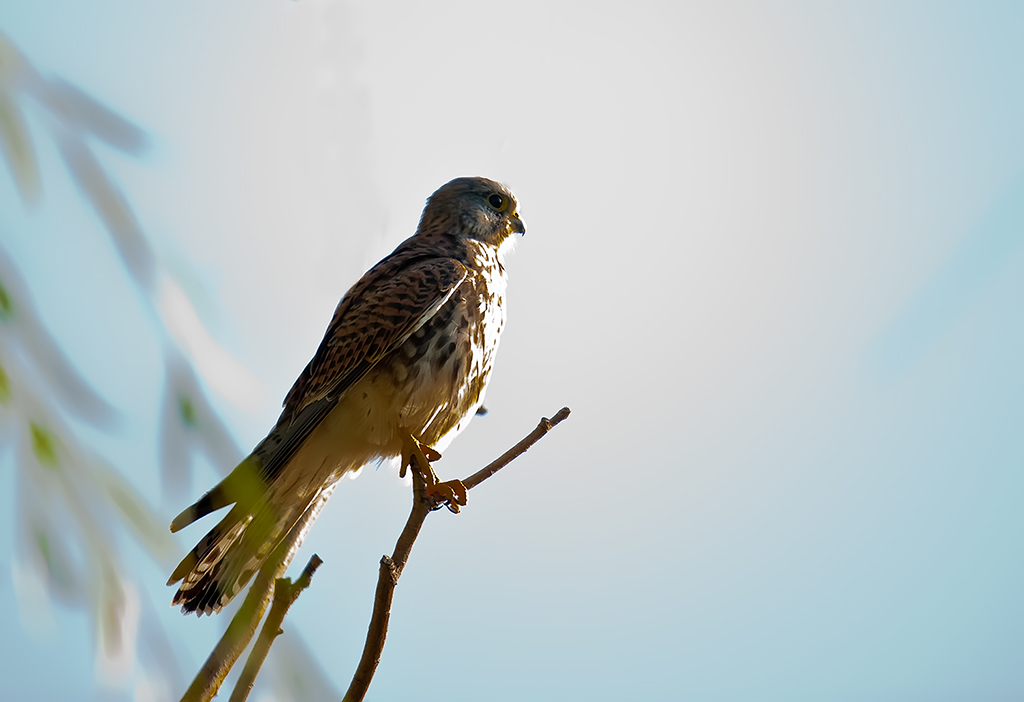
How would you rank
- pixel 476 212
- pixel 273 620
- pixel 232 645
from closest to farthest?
pixel 273 620, pixel 232 645, pixel 476 212

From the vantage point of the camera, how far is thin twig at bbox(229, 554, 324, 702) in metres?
1.57

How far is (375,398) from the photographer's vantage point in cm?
290

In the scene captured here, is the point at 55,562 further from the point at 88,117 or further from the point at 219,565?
the point at 219,565

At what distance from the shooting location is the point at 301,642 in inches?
45.1

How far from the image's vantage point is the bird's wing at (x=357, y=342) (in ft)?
9.02

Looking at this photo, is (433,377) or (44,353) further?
(433,377)

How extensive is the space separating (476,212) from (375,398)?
1.36 metres

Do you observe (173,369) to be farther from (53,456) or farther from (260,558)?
(260,558)

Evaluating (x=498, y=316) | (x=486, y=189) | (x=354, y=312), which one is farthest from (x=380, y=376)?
(x=486, y=189)

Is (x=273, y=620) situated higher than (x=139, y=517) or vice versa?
(x=273, y=620)

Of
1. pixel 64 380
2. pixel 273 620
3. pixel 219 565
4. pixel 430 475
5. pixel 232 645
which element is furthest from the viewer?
pixel 430 475

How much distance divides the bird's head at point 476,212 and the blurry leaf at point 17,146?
109 inches

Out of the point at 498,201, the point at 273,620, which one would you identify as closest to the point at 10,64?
the point at 273,620

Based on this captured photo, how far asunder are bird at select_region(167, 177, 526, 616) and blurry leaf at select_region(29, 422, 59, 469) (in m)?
1.49
